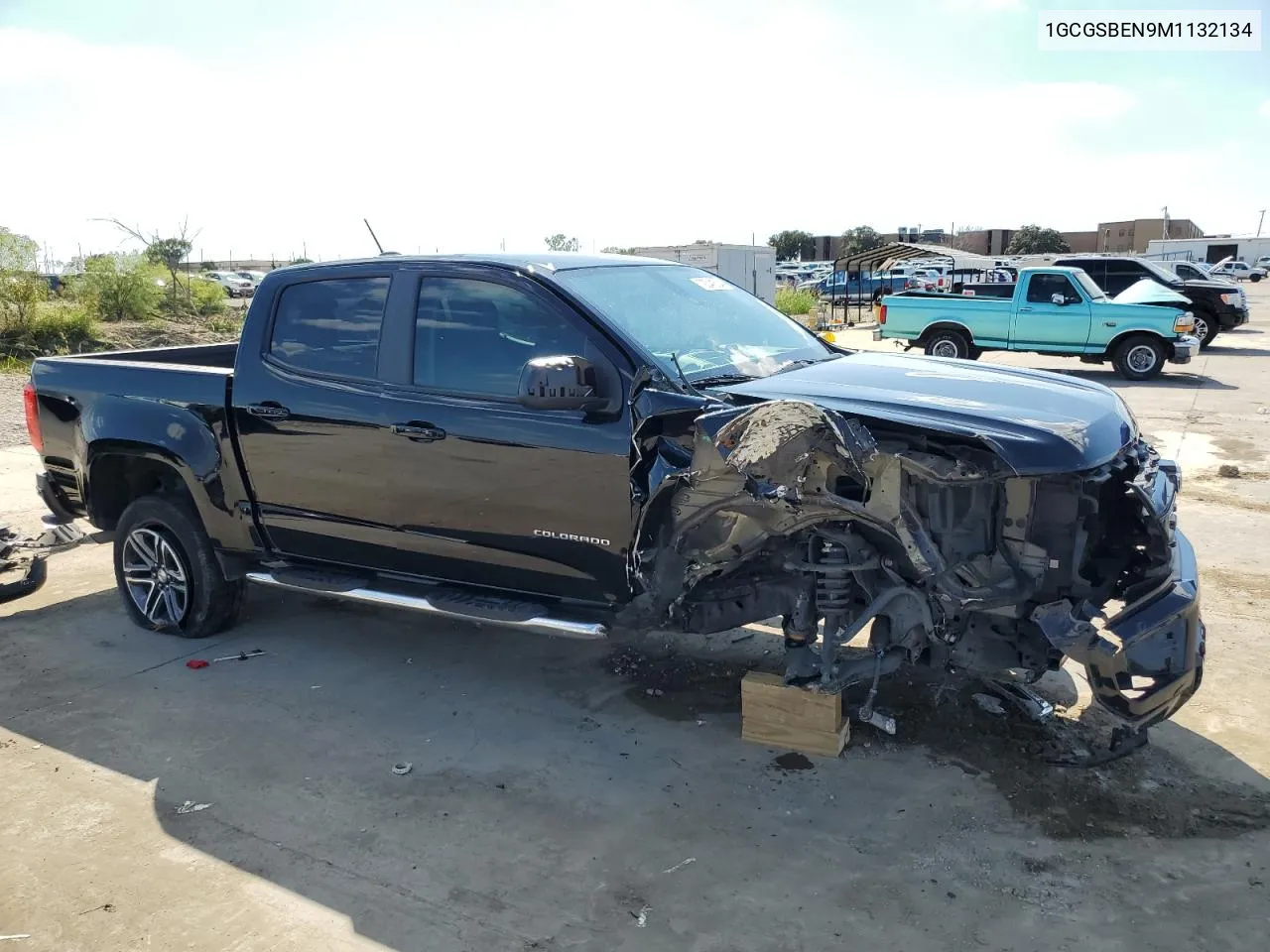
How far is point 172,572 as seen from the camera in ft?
18.1

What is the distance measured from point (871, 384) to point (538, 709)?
2087mm

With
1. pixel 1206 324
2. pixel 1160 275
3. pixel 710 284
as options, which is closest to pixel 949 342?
pixel 1160 275

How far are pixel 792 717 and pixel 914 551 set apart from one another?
3.16 ft

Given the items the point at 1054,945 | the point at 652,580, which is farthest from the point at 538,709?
the point at 1054,945

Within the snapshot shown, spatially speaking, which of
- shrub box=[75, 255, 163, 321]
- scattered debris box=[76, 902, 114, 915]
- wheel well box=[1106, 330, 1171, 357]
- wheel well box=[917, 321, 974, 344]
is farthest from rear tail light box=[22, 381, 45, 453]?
shrub box=[75, 255, 163, 321]

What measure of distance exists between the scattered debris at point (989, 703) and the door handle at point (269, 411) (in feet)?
11.4

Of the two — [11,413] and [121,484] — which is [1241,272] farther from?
[121,484]

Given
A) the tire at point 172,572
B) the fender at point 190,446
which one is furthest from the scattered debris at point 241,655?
the fender at point 190,446

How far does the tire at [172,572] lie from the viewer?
539 cm

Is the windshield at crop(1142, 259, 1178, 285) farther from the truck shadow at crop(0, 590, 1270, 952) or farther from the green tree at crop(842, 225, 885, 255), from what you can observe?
the green tree at crop(842, 225, 885, 255)

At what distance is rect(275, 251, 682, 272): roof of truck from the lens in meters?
4.46

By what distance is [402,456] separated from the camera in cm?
452

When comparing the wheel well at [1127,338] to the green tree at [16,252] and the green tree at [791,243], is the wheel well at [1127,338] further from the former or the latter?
the green tree at [791,243]

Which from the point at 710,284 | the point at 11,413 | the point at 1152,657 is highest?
the point at 710,284
